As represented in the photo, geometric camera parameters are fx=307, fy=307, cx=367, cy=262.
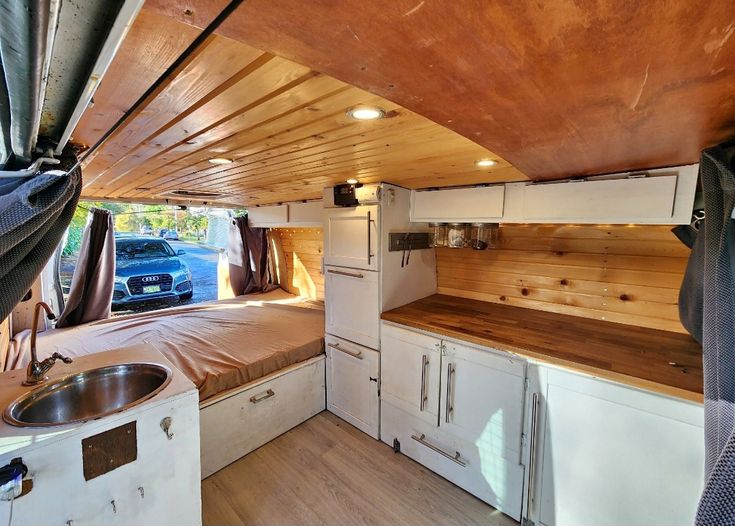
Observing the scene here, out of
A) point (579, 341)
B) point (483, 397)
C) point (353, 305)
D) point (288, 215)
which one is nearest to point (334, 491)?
point (483, 397)

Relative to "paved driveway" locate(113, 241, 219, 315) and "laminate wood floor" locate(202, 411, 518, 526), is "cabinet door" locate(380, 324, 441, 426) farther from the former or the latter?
"paved driveway" locate(113, 241, 219, 315)

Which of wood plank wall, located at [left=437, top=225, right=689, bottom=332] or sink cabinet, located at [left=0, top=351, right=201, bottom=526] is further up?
wood plank wall, located at [left=437, top=225, right=689, bottom=332]

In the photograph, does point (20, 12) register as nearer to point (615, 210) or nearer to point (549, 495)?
point (615, 210)

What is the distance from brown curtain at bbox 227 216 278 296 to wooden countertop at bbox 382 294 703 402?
2.60m

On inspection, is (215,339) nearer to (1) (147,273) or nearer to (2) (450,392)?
(2) (450,392)

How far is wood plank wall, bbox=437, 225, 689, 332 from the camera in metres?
1.80

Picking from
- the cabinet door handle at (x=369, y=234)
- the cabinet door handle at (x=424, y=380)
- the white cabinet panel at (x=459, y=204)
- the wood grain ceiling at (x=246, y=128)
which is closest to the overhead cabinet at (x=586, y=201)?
the white cabinet panel at (x=459, y=204)

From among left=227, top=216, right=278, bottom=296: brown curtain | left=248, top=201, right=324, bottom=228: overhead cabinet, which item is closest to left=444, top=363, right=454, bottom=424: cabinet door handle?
left=248, top=201, right=324, bottom=228: overhead cabinet

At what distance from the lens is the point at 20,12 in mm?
309

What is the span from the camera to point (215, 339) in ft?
8.52

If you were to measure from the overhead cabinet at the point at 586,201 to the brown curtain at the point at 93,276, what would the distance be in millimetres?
3342

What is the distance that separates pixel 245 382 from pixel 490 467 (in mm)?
1649

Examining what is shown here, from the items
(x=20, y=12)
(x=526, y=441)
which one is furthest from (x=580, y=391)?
(x=20, y=12)

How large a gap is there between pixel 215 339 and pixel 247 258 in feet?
5.96
